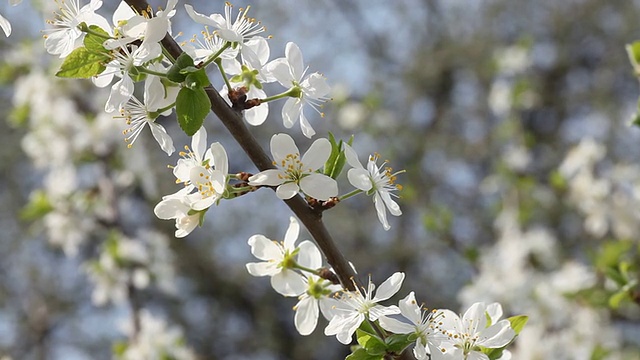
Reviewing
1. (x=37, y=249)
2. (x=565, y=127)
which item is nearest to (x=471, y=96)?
(x=565, y=127)

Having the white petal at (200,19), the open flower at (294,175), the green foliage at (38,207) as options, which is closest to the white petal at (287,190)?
the open flower at (294,175)

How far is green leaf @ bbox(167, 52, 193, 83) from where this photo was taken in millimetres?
872

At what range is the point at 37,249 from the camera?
22.5 ft

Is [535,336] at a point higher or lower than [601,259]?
lower

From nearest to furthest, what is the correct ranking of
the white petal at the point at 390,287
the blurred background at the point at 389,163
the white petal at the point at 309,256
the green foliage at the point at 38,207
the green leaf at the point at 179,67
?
the green leaf at the point at 179,67 < the white petal at the point at 390,287 < the white petal at the point at 309,256 < the green foliage at the point at 38,207 < the blurred background at the point at 389,163

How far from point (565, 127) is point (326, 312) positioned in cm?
658

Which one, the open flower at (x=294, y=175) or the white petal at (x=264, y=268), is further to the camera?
the white petal at (x=264, y=268)

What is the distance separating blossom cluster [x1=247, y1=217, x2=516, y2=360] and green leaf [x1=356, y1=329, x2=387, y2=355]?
0.03 feet

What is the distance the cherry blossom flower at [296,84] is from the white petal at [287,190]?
0.14 meters

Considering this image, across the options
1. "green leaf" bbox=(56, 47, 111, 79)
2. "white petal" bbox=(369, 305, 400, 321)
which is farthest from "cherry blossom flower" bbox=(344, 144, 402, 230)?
"green leaf" bbox=(56, 47, 111, 79)

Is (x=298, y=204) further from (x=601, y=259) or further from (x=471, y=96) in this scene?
(x=471, y=96)

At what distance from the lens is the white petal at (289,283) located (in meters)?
1.04

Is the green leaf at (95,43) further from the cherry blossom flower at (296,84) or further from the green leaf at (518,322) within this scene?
the green leaf at (518,322)

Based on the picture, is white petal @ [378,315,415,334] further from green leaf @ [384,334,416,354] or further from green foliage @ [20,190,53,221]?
green foliage @ [20,190,53,221]
